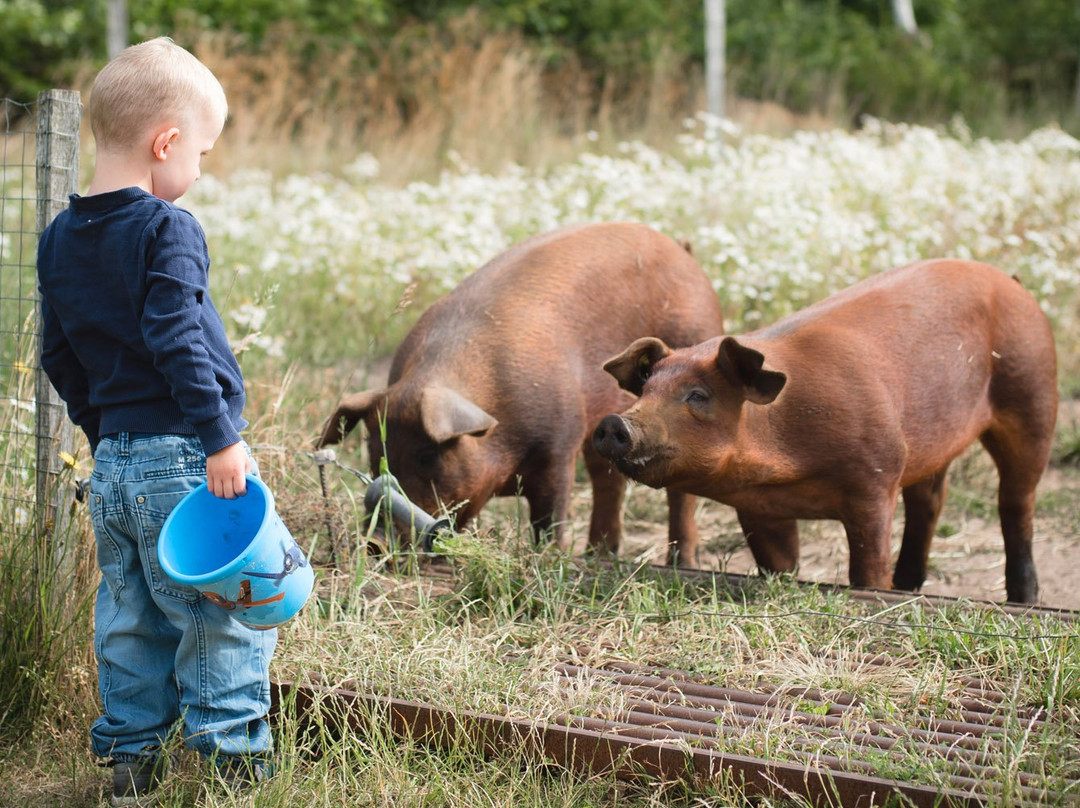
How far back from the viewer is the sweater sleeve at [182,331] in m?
2.92

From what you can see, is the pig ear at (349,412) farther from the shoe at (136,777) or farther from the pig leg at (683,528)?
the shoe at (136,777)

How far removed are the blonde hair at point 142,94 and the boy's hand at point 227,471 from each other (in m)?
0.79

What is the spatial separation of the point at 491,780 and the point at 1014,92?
19.0 m

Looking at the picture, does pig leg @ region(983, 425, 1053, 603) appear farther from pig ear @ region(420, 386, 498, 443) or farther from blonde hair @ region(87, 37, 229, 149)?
blonde hair @ region(87, 37, 229, 149)

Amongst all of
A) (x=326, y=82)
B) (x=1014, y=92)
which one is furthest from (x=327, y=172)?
(x=1014, y=92)

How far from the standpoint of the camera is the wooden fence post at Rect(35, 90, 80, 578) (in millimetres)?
3826

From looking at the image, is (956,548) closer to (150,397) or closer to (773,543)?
(773,543)

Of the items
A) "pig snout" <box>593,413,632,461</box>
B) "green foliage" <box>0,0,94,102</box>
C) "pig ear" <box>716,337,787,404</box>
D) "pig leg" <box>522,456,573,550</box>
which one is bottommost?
"pig leg" <box>522,456,573,550</box>

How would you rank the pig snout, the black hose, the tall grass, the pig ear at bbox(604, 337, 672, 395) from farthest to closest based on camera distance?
the black hose → the pig ear at bbox(604, 337, 672, 395) → the pig snout → the tall grass

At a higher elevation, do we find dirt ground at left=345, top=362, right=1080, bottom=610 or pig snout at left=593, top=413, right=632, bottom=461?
pig snout at left=593, top=413, right=632, bottom=461

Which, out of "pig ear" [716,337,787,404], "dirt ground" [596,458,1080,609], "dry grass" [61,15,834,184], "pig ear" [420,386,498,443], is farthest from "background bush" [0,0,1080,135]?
"pig ear" [716,337,787,404]

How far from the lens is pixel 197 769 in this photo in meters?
3.27

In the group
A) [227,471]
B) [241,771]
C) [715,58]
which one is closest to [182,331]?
[227,471]

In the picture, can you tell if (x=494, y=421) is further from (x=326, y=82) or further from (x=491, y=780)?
(x=326, y=82)
